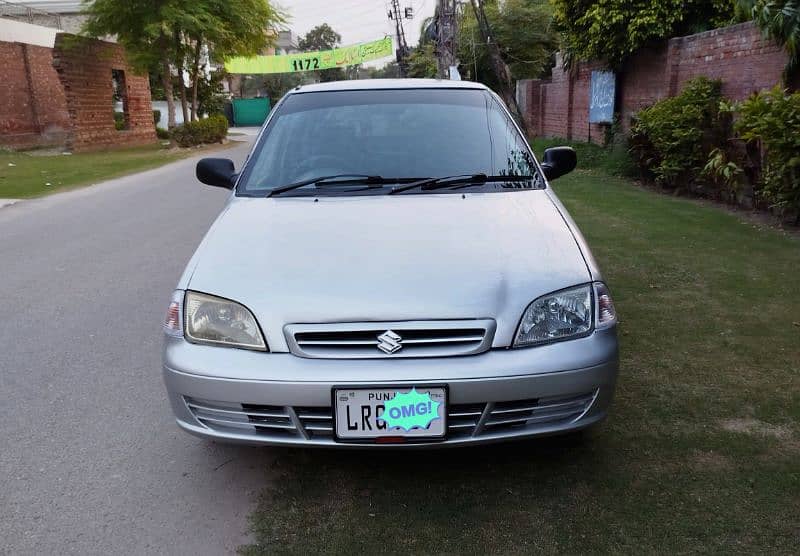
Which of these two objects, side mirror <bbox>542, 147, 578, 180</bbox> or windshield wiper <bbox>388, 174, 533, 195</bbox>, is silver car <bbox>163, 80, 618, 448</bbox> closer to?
windshield wiper <bbox>388, 174, 533, 195</bbox>

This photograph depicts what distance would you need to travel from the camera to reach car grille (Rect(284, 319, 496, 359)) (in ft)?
7.80

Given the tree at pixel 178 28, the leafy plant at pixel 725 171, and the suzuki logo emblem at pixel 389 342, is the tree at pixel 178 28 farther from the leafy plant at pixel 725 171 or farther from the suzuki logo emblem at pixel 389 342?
the suzuki logo emblem at pixel 389 342

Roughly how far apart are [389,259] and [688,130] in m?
7.76

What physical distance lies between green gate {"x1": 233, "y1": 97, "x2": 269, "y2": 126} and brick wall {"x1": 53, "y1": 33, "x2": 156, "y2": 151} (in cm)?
2111

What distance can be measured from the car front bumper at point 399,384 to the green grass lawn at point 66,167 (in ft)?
35.1

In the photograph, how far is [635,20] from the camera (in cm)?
1168

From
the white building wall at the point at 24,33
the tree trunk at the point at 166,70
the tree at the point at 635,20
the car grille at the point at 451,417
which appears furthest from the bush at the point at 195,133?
the car grille at the point at 451,417

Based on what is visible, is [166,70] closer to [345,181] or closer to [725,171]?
[725,171]

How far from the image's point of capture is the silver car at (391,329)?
2357 millimetres

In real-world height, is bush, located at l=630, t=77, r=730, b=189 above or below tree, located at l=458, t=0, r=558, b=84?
below

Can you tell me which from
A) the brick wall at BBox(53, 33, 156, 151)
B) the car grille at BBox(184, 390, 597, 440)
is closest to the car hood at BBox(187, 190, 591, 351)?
the car grille at BBox(184, 390, 597, 440)

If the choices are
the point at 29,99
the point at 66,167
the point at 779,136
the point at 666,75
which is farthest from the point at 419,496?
the point at 29,99

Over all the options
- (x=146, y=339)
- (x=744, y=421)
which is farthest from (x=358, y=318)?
(x=146, y=339)

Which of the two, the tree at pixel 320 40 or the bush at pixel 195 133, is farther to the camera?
the tree at pixel 320 40
